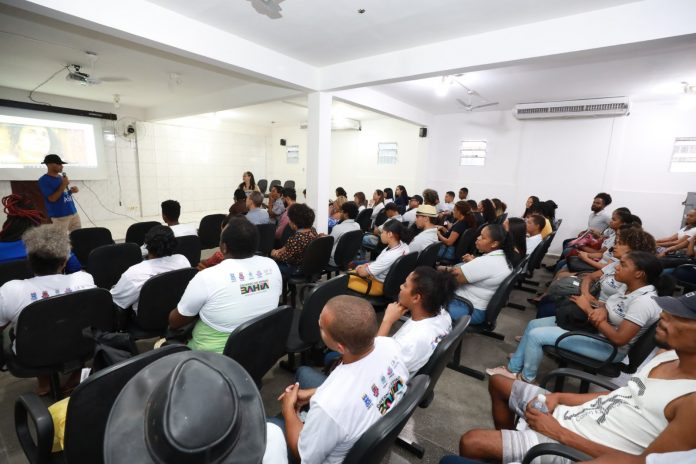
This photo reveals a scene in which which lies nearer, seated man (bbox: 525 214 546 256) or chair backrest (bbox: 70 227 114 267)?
chair backrest (bbox: 70 227 114 267)

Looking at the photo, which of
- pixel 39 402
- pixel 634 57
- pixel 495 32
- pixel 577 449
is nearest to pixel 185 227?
pixel 39 402

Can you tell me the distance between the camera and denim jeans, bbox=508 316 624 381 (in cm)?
179

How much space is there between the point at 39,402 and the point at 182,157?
9.00 meters

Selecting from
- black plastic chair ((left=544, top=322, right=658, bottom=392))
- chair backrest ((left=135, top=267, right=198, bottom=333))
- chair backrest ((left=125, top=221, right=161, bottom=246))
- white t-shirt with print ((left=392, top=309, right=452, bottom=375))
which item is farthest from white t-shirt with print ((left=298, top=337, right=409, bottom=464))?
chair backrest ((left=125, top=221, right=161, bottom=246))

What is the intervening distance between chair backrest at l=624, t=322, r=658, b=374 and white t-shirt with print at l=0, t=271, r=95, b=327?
3083 millimetres

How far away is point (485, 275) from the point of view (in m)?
2.30

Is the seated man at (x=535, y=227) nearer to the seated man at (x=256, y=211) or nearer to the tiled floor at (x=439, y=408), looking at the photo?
the tiled floor at (x=439, y=408)

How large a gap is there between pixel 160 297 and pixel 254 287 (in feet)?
2.28

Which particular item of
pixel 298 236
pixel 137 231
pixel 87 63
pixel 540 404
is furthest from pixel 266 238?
pixel 87 63

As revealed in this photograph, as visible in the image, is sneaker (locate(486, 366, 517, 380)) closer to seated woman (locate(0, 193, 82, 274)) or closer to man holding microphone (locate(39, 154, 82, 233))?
seated woman (locate(0, 193, 82, 274))

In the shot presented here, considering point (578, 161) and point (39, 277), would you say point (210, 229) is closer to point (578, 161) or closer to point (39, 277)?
point (39, 277)

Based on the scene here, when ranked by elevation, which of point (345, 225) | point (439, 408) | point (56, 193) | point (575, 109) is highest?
point (575, 109)

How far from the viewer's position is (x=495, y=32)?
3.09 meters

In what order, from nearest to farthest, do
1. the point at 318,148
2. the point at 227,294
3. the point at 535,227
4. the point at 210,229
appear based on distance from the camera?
the point at 227,294 → the point at 535,227 → the point at 210,229 → the point at 318,148
